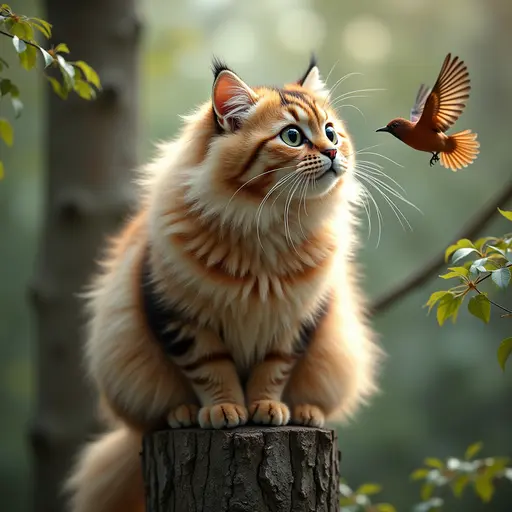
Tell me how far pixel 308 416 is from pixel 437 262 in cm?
84

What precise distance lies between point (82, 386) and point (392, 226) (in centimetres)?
471

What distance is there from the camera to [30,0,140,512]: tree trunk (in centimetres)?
343

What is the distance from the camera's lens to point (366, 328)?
9.51 feet

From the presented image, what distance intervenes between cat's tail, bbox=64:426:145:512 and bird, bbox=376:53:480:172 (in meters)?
1.46

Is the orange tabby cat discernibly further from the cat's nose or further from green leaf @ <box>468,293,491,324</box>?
green leaf @ <box>468,293,491,324</box>

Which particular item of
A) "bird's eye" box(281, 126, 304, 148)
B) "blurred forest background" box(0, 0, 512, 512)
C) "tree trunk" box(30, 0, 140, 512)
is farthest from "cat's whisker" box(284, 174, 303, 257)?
"blurred forest background" box(0, 0, 512, 512)

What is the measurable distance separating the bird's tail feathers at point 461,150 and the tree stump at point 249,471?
33.5 inches

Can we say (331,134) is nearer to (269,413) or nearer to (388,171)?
(269,413)

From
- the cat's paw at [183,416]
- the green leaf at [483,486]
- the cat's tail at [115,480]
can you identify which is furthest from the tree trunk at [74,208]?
the green leaf at [483,486]

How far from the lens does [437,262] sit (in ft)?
9.52

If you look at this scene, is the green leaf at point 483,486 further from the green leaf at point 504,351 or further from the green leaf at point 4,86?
the green leaf at point 4,86

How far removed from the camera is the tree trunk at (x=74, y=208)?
343cm

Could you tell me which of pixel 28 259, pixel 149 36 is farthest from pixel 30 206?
pixel 149 36

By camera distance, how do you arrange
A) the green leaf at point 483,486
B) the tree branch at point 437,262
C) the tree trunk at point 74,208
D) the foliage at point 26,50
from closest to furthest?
the foliage at point 26,50 → the green leaf at point 483,486 → the tree branch at point 437,262 → the tree trunk at point 74,208
